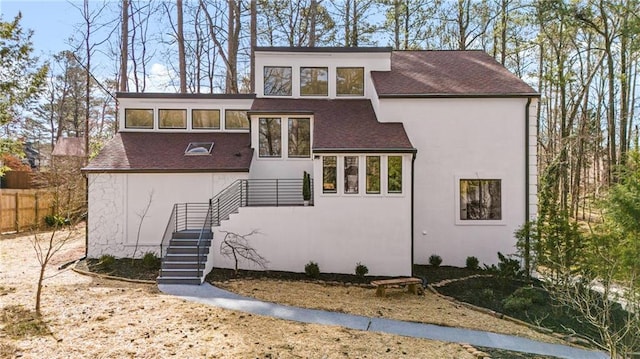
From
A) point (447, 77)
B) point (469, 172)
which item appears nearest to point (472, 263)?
point (469, 172)

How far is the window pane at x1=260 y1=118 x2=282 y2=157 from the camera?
48.9ft

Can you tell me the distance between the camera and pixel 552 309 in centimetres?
938

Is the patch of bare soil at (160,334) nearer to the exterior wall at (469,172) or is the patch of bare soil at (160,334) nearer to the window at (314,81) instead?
the exterior wall at (469,172)

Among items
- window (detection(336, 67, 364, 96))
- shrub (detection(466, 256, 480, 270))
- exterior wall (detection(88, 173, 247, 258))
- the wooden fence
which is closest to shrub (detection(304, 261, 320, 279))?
exterior wall (detection(88, 173, 247, 258))

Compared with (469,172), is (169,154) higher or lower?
higher

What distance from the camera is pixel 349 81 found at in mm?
16156

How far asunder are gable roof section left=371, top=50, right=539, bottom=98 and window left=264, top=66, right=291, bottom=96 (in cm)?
379

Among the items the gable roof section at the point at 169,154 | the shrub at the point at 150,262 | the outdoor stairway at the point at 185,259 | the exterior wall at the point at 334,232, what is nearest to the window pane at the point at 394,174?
the exterior wall at the point at 334,232

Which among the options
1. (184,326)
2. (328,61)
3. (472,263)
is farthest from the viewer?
(328,61)

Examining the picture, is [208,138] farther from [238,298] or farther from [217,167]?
[238,298]

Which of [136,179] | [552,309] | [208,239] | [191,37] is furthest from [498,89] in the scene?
[191,37]

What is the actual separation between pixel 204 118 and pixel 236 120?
1.42m

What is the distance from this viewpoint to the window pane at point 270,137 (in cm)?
1490

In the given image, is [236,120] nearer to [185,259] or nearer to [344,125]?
[344,125]
